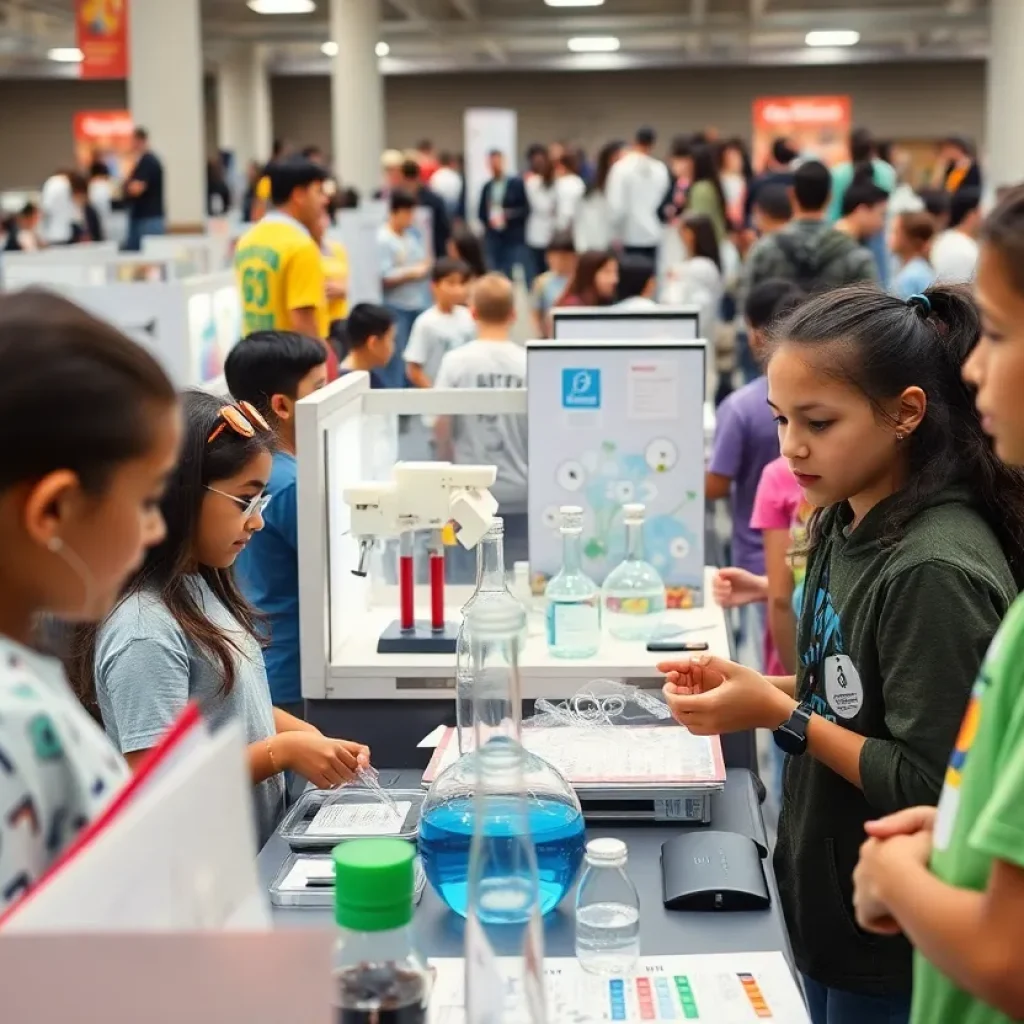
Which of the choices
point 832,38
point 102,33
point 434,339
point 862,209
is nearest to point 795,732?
point 434,339

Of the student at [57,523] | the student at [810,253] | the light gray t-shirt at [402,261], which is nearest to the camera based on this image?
the student at [57,523]

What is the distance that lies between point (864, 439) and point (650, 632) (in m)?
1.12

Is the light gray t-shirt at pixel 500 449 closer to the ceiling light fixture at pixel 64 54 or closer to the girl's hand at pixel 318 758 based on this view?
the girl's hand at pixel 318 758

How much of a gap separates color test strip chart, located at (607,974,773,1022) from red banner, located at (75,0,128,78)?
11.0 metres

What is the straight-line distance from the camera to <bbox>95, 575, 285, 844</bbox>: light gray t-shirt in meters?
1.99

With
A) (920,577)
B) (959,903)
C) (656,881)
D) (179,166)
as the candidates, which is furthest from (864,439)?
(179,166)

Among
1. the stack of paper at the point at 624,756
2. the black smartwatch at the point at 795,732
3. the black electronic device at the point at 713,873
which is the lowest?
the black electronic device at the point at 713,873

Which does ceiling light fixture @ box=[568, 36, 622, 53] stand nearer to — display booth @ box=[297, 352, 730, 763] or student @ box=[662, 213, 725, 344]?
student @ box=[662, 213, 725, 344]

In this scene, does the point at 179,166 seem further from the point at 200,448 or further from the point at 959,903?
the point at 959,903

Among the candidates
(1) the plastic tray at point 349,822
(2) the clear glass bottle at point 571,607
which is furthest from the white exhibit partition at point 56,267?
(1) the plastic tray at point 349,822

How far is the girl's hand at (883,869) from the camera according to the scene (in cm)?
117

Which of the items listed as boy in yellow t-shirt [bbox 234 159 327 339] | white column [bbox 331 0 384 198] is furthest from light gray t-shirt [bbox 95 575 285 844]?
white column [bbox 331 0 384 198]

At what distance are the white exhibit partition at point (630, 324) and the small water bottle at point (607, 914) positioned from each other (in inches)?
98.8

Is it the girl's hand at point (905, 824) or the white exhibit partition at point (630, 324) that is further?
the white exhibit partition at point (630, 324)
